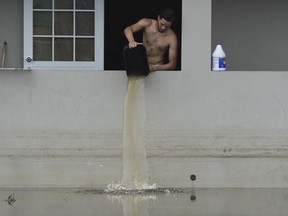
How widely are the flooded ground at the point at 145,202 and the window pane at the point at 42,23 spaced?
229 cm

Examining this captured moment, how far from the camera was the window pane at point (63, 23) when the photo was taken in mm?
11055

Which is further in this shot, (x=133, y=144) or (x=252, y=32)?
(x=252, y=32)

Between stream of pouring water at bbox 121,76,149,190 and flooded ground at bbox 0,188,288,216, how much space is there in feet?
0.54

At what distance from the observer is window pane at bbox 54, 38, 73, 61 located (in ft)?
36.3

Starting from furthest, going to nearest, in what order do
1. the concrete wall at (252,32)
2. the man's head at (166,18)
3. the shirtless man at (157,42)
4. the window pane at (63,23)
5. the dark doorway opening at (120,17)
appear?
the dark doorway opening at (120,17)
the concrete wall at (252,32)
the window pane at (63,23)
the shirtless man at (157,42)
the man's head at (166,18)

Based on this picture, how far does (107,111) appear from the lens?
10.3 meters

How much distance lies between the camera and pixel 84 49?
36.7 feet

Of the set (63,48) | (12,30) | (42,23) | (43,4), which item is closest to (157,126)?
(63,48)

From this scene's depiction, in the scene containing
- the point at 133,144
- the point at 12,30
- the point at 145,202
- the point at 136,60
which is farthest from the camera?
the point at 12,30

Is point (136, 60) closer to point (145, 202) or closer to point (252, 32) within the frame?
point (145, 202)

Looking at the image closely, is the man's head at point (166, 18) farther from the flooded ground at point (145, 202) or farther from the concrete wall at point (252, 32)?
the flooded ground at point (145, 202)

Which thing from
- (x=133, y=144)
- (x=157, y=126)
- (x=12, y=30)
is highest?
(x=12, y=30)

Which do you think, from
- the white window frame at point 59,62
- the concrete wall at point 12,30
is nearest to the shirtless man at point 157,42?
the white window frame at point 59,62

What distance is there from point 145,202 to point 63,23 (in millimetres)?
3042
